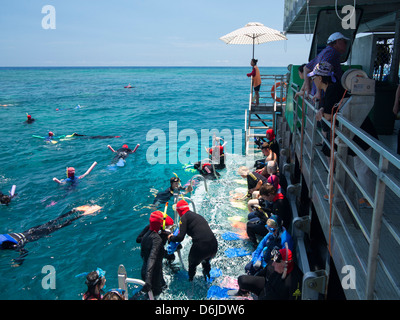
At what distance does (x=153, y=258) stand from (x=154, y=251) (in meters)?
0.11

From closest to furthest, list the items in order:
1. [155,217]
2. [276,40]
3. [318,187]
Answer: [318,187] < [155,217] < [276,40]

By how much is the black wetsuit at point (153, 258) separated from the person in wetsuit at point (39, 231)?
4.13 m

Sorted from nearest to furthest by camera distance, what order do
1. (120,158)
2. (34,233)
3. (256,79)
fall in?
(34,233) < (256,79) < (120,158)

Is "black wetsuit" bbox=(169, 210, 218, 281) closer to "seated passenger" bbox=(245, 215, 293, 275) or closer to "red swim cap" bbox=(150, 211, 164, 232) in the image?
"red swim cap" bbox=(150, 211, 164, 232)

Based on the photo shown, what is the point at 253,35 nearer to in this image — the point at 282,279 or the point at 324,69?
the point at 324,69

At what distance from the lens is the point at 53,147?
785 inches

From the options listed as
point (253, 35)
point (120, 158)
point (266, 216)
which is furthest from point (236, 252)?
point (253, 35)

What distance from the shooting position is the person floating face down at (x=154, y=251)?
17.5ft

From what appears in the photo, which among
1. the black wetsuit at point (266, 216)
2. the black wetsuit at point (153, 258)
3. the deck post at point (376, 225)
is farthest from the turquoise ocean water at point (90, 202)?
the deck post at point (376, 225)

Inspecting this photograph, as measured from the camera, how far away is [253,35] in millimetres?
14734

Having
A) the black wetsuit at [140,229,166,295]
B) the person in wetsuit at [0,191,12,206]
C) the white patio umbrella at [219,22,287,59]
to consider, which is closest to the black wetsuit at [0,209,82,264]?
the person in wetsuit at [0,191,12,206]
